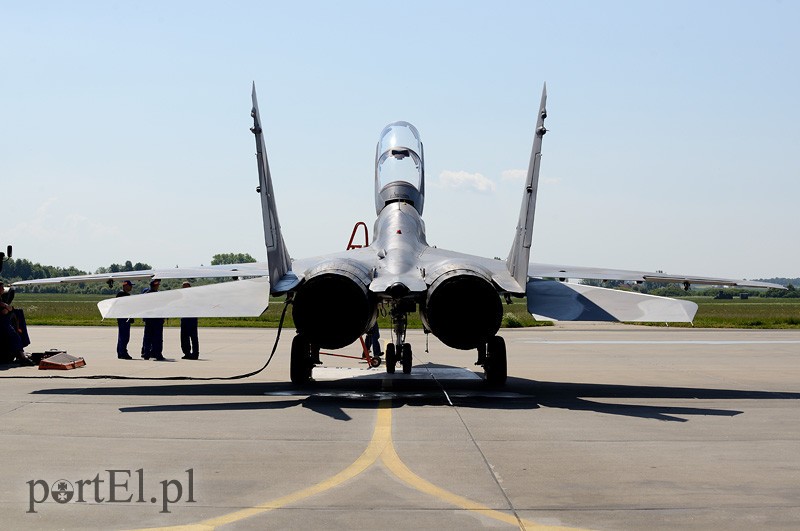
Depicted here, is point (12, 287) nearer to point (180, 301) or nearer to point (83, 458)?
point (180, 301)

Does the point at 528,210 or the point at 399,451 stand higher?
the point at 528,210

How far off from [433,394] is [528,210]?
2939 mm

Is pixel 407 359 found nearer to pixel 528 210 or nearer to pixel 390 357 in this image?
pixel 390 357

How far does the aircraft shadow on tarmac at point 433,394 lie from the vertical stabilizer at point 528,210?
1.83 meters

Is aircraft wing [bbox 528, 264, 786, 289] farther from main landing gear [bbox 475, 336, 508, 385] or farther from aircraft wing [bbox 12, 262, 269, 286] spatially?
aircraft wing [bbox 12, 262, 269, 286]

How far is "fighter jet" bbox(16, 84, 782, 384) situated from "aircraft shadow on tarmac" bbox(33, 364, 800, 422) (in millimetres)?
692

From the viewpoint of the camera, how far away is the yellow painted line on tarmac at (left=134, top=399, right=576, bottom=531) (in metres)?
5.34

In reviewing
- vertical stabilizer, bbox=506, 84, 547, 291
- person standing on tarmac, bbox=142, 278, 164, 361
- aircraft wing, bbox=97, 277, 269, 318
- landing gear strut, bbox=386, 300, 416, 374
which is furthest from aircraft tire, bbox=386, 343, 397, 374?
person standing on tarmac, bbox=142, 278, 164, 361

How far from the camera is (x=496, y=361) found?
1299cm

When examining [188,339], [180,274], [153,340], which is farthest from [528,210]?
[153,340]

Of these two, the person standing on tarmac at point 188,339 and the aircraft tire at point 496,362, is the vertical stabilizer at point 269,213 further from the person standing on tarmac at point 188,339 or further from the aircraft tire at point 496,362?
the person standing on tarmac at point 188,339

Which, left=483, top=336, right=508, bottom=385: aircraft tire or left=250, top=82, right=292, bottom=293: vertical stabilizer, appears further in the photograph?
left=483, top=336, right=508, bottom=385: aircraft tire

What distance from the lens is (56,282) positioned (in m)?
16.0

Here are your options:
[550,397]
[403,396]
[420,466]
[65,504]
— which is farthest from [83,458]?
[550,397]
